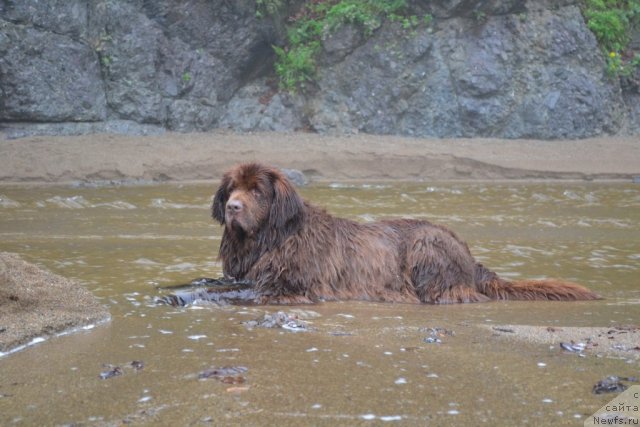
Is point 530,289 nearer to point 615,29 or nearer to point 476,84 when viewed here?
point 476,84

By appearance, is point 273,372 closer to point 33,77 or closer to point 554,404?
point 554,404

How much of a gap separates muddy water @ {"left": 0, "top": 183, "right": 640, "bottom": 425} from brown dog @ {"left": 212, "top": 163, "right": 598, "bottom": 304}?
0.33 m

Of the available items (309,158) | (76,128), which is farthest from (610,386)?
(76,128)

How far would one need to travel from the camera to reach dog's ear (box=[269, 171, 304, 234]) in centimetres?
740

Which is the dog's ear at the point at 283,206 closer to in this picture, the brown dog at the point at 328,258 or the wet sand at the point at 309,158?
the brown dog at the point at 328,258

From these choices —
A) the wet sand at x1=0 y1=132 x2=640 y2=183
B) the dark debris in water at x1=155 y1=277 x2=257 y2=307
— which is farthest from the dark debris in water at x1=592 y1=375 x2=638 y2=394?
the wet sand at x1=0 y1=132 x2=640 y2=183

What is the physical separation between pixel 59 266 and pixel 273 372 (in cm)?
404

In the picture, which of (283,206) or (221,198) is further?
(221,198)

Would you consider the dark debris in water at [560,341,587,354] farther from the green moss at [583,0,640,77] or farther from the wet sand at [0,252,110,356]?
the green moss at [583,0,640,77]

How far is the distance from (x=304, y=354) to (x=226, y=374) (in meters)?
0.65

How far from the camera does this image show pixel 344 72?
768 inches

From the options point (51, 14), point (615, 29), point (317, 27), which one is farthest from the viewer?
point (615, 29)

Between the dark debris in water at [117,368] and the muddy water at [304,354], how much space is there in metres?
0.04

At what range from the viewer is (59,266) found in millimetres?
8156
